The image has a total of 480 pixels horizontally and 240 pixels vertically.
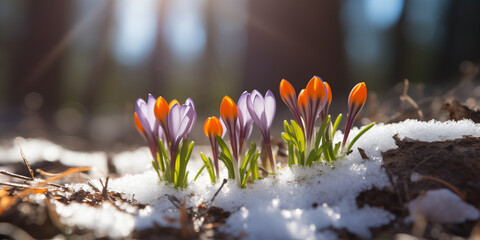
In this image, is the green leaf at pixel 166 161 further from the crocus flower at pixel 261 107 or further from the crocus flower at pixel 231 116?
the crocus flower at pixel 261 107

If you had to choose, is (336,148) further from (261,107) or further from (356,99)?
(261,107)

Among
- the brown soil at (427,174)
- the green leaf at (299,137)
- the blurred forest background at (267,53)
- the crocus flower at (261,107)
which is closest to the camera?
the brown soil at (427,174)

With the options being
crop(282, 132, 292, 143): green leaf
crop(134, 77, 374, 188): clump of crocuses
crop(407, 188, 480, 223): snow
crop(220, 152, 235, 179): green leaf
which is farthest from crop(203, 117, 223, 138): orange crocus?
crop(407, 188, 480, 223): snow

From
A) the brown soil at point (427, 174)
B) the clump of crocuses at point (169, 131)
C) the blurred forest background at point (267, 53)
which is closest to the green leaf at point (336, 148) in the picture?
the brown soil at point (427, 174)

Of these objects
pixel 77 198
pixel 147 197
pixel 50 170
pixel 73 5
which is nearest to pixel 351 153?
pixel 147 197

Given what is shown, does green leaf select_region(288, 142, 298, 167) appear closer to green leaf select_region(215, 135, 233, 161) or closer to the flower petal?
the flower petal

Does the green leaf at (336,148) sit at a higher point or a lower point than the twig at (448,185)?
higher

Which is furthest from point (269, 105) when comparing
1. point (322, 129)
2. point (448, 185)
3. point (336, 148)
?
point (448, 185)
